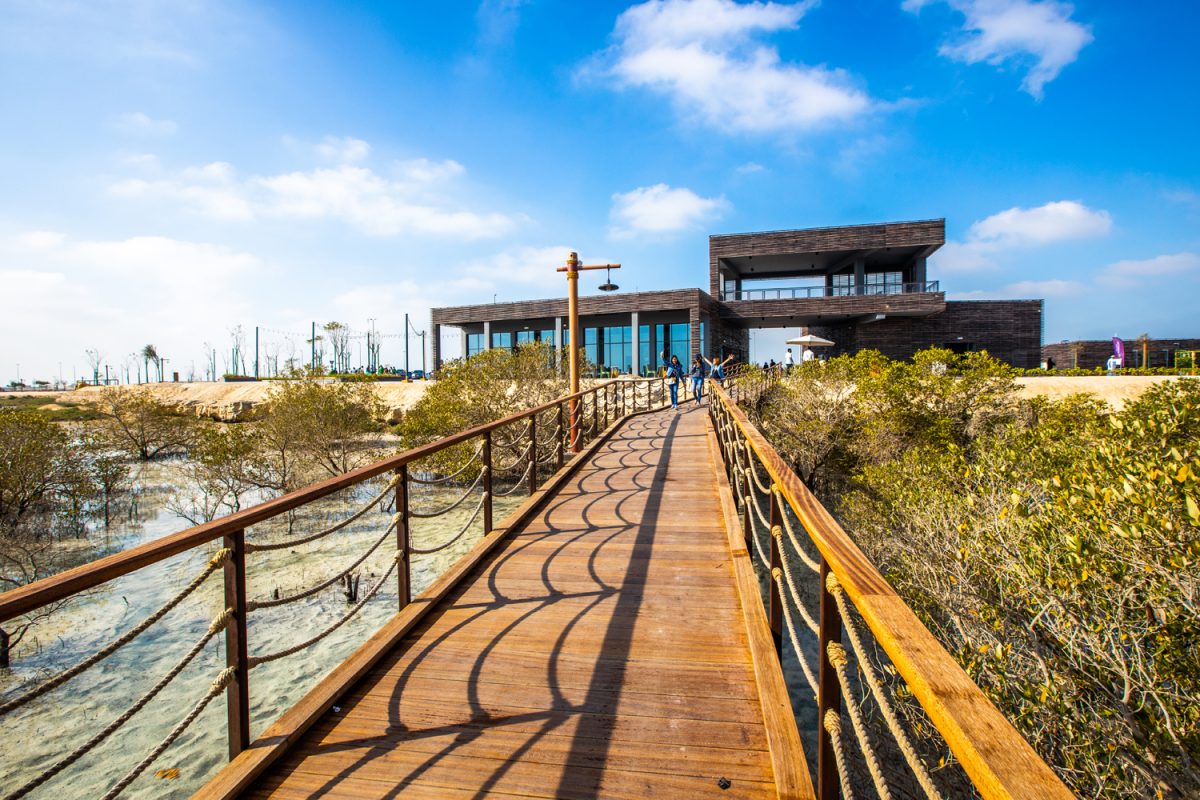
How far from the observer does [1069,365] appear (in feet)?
107

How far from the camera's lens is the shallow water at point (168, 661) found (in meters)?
5.90

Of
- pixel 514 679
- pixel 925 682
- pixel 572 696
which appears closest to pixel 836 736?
pixel 925 682

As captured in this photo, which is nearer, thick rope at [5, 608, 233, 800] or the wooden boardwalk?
thick rope at [5, 608, 233, 800]

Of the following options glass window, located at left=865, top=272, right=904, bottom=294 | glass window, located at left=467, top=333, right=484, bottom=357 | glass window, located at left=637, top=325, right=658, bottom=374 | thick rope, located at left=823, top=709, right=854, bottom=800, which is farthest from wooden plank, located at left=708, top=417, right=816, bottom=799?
glass window, located at left=467, top=333, right=484, bottom=357

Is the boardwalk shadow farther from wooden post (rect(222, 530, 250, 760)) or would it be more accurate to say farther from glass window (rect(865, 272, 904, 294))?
glass window (rect(865, 272, 904, 294))

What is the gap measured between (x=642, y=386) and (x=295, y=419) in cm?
1584

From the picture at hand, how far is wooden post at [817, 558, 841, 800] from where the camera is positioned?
71.5 inches

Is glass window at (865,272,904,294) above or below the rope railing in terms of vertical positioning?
above

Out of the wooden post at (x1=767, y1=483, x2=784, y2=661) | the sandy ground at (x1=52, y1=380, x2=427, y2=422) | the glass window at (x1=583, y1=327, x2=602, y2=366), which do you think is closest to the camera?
the wooden post at (x1=767, y1=483, x2=784, y2=661)

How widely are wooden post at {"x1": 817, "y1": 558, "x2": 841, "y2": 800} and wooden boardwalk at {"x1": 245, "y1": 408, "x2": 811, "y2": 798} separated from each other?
29 cm

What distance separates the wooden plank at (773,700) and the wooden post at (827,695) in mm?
271

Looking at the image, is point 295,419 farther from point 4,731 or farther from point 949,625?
point 949,625

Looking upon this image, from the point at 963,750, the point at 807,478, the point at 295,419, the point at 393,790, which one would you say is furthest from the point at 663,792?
the point at 295,419

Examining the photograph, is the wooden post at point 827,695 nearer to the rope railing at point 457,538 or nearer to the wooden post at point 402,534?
the rope railing at point 457,538
